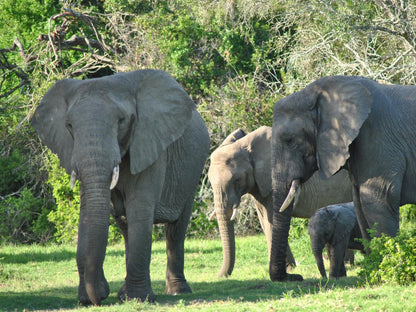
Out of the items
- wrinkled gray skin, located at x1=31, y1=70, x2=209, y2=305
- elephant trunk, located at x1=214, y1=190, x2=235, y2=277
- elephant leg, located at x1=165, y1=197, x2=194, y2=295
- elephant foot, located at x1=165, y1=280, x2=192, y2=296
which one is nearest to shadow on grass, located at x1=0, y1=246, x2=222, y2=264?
elephant trunk, located at x1=214, y1=190, x2=235, y2=277

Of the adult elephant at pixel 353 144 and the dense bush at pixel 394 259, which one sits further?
the adult elephant at pixel 353 144

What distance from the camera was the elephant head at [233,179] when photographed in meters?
10.9

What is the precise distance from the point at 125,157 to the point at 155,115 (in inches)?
25.0

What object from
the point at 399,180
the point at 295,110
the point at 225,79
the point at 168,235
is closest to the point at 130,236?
the point at 168,235

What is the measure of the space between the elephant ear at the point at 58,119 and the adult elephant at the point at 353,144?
2300mm

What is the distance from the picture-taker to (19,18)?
22.4m

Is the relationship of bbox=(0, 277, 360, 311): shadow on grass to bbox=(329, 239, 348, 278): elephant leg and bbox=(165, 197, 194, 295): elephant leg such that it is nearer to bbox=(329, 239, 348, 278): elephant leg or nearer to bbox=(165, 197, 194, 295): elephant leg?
bbox=(165, 197, 194, 295): elephant leg

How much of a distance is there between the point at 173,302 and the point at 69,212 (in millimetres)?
8994

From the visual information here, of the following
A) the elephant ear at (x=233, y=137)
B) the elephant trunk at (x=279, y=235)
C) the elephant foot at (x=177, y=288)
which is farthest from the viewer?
the elephant ear at (x=233, y=137)

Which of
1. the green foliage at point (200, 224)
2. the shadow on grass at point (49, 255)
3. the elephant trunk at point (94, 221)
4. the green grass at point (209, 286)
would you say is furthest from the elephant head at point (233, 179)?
the green foliage at point (200, 224)

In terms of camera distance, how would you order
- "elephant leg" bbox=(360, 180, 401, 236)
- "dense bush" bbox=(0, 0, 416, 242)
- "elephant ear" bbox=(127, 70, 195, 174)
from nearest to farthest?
"elephant leg" bbox=(360, 180, 401, 236)
"elephant ear" bbox=(127, 70, 195, 174)
"dense bush" bbox=(0, 0, 416, 242)

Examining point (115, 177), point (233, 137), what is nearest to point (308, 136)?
point (115, 177)

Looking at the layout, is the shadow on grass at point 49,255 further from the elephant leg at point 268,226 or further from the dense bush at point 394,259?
the dense bush at point 394,259

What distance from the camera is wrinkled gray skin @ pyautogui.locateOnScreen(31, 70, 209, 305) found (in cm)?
739
